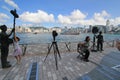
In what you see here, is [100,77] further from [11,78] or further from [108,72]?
[11,78]

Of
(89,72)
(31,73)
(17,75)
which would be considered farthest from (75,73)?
(17,75)

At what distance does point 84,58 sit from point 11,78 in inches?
136

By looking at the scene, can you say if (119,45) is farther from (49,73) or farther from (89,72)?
(49,73)

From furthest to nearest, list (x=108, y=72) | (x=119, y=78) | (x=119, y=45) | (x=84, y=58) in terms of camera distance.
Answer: (x=84, y=58) < (x=108, y=72) < (x=119, y=78) < (x=119, y=45)

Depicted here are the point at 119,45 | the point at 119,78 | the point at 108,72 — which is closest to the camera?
the point at 119,45

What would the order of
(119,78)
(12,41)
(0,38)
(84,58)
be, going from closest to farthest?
(119,78) < (0,38) < (12,41) < (84,58)

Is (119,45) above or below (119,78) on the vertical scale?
above

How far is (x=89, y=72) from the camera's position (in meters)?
4.66

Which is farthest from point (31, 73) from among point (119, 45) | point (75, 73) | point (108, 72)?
point (119, 45)

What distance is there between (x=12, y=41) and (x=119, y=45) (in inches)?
153

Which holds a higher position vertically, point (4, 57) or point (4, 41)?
point (4, 41)

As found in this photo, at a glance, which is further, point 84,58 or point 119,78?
point 84,58

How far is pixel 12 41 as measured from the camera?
548 cm

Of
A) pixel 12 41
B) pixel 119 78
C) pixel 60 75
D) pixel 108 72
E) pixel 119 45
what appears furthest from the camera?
pixel 12 41
